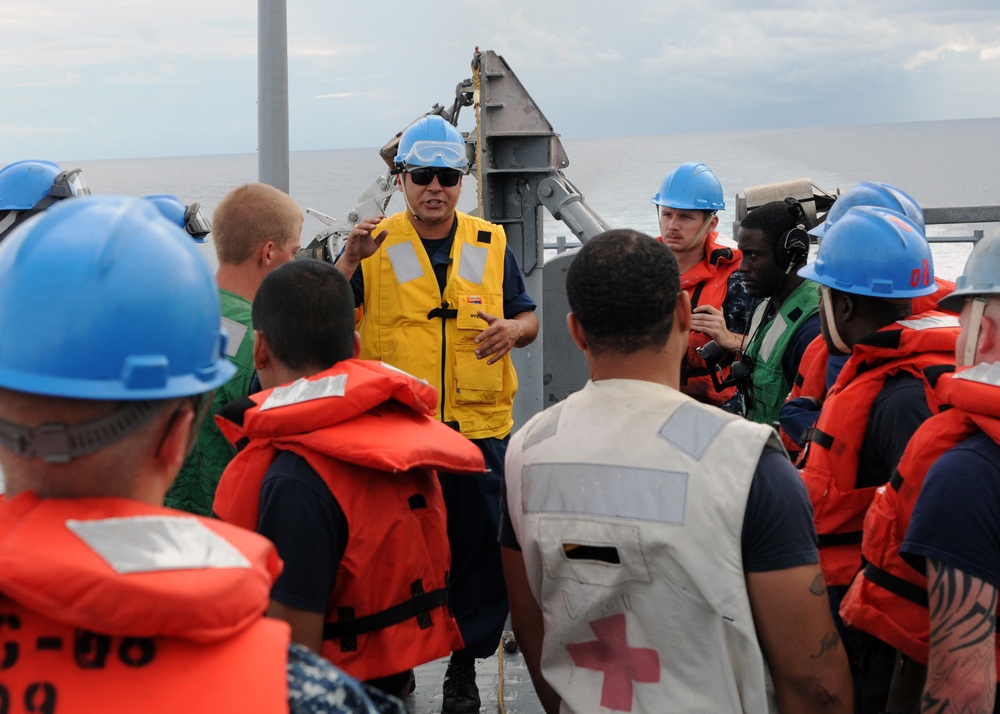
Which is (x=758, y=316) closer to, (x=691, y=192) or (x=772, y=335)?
(x=772, y=335)

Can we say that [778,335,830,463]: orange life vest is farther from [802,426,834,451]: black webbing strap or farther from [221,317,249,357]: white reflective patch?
[221,317,249,357]: white reflective patch

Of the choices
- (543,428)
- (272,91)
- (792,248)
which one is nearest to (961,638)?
(543,428)

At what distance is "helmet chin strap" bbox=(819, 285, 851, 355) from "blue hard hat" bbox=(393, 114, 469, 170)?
7.08 feet

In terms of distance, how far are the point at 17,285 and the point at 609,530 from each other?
1299mm

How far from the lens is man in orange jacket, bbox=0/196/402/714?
1267 millimetres

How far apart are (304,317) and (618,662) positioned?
1.20 m

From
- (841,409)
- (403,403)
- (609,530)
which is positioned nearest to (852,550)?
(841,409)

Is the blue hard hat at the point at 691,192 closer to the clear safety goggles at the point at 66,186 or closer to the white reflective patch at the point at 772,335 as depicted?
the white reflective patch at the point at 772,335

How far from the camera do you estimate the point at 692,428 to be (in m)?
2.15

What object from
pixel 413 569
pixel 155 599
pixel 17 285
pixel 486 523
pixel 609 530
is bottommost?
pixel 486 523

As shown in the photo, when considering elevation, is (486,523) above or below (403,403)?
below

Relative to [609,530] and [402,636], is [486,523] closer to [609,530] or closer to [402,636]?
[402,636]

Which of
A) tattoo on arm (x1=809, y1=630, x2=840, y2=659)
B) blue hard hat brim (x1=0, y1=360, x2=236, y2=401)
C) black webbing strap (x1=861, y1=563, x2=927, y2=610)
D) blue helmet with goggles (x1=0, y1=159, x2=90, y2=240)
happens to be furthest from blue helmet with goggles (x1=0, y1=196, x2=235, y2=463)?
blue helmet with goggles (x1=0, y1=159, x2=90, y2=240)

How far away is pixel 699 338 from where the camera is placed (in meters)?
5.21
